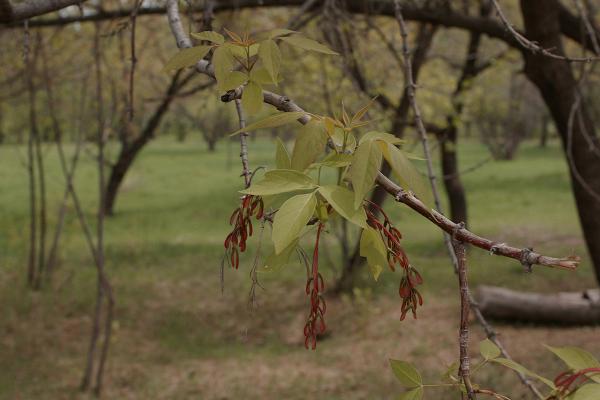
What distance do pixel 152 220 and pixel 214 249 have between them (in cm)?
497

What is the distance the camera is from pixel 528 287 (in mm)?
Result: 9766

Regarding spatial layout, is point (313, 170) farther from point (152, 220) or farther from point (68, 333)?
point (152, 220)

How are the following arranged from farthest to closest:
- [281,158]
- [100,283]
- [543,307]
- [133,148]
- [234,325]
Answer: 1. [133,148]
2. [234,325]
3. [543,307]
4. [100,283]
5. [281,158]

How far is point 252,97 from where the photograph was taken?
3.85ft

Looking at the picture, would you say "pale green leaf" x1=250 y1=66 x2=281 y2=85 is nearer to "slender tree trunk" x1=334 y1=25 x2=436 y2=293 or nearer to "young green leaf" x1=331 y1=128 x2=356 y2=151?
"young green leaf" x1=331 y1=128 x2=356 y2=151

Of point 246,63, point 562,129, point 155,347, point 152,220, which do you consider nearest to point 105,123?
point 155,347

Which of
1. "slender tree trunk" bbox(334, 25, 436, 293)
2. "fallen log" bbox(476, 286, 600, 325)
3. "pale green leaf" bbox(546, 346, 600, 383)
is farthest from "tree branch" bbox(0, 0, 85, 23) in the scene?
"fallen log" bbox(476, 286, 600, 325)

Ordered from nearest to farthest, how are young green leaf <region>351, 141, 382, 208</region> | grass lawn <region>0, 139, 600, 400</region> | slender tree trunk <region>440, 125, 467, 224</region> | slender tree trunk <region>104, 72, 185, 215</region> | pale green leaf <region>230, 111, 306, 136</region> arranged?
young green leaf <region>351, 141, 382, 208</region>, pale green leaf <region>230, 111, 306, 136</region>, grass lawn <region>0, 139, 600, 400</region>, slender tree trunk <region>104, 72, 185, 215</region>, slender tree trunk <region>440, 125, 467, 224</region>

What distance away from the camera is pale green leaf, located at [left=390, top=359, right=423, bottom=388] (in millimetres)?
1059

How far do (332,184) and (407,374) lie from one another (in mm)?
339

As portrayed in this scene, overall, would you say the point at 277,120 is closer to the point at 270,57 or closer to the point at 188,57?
the point at 270,57

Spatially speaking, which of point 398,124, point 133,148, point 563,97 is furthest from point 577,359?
point 133,148

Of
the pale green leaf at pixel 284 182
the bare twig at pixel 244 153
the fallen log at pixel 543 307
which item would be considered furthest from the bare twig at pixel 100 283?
the pale green leaf at pixel 284 182

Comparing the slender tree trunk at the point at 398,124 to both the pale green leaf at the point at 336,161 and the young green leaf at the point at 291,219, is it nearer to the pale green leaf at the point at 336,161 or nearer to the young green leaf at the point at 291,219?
the pale green leaf at the point at 336,161
